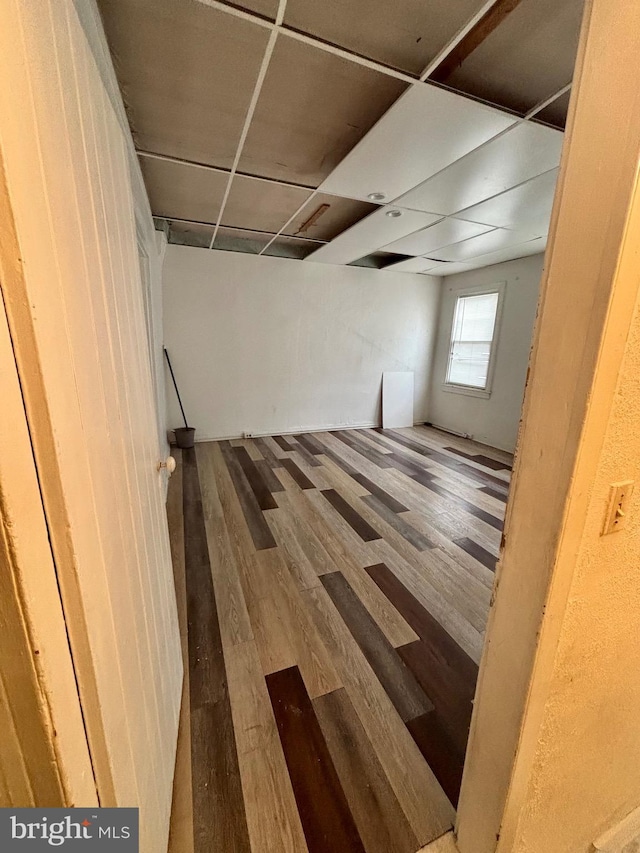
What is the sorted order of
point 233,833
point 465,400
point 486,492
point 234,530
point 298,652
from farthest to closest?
point 465,400 → point 486,492 → point 234,530 → point 298,652 → point 233,833

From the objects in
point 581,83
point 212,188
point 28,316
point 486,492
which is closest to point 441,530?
point 486,492

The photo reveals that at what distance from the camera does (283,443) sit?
463 centimetres

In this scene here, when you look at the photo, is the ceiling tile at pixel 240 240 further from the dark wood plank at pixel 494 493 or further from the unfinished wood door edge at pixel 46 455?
the unfinished wood door edge at pixel 46 455

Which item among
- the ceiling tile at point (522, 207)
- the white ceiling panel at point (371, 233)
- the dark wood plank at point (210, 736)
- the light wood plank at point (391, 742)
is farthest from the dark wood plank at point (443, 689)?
the white ceiling panel at point (371, 233)

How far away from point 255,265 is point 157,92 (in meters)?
2.77

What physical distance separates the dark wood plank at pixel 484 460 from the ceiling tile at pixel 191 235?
4.04m

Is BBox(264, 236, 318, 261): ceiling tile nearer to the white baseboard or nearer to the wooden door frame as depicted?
the white baseboard

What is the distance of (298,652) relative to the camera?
157 centimetres

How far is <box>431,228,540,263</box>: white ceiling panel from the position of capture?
3.39 metres

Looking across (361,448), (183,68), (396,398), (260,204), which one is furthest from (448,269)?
(183,68)

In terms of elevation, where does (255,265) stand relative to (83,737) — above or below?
above

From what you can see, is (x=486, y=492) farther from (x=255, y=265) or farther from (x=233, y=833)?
(x=255, y=265)

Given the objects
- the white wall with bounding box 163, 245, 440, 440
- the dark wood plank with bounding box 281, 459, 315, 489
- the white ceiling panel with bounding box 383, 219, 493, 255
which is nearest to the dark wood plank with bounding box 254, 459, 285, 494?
the dark wood plank with bounding box 281, 459, 315, 489

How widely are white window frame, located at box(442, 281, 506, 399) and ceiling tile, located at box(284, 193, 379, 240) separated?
234 centimetres
